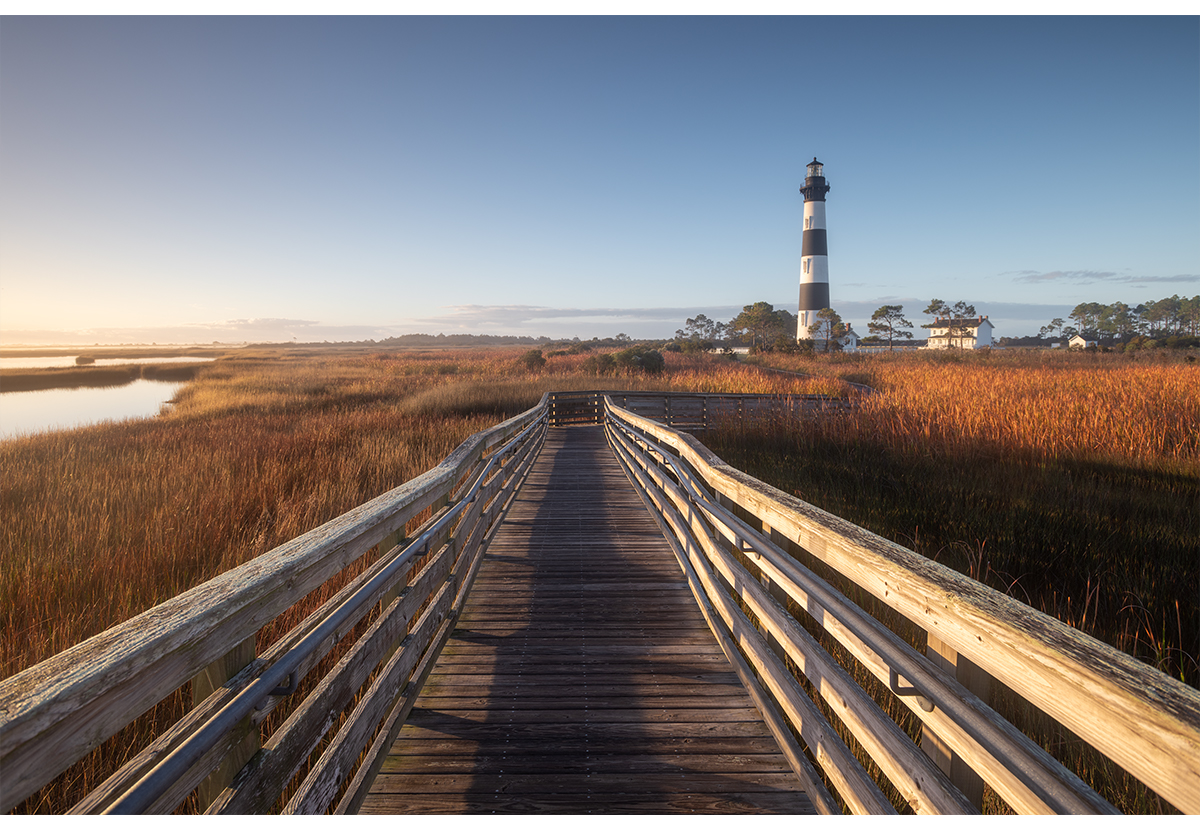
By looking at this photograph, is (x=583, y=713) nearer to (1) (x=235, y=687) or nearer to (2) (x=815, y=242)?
(1) (x=235, y=687)

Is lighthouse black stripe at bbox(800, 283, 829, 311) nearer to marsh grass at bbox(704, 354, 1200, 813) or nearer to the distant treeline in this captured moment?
marsh grass at bbox(704, 354, 1200, 813)

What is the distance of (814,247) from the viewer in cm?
5206

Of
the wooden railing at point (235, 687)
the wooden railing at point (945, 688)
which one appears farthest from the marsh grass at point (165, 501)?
the wooden railing at point (945, 688)

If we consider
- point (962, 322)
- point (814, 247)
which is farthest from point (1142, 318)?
point (814, 247)

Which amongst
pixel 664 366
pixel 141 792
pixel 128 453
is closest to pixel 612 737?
pixel 141 792

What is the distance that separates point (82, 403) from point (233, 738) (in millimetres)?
42774

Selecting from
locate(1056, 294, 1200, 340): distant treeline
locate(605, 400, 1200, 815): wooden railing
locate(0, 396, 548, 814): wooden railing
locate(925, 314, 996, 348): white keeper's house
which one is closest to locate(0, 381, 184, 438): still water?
locate(0, 396, 548, 814): wooden railing

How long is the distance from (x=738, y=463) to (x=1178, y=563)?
5.98 meters

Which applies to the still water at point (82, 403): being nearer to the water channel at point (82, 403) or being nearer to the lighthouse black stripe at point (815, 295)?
the water channel at point (82, 403)

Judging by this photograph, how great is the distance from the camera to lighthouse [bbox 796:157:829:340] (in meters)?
51.6

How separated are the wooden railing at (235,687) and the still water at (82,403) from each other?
85.8 feet

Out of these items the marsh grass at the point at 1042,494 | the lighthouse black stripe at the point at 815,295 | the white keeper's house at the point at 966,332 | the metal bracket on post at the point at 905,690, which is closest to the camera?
the metal bracket on post at the point at 905,690

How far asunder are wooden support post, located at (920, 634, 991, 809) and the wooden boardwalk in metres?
Answer: 1.08

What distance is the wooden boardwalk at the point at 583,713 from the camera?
2.44 metres
